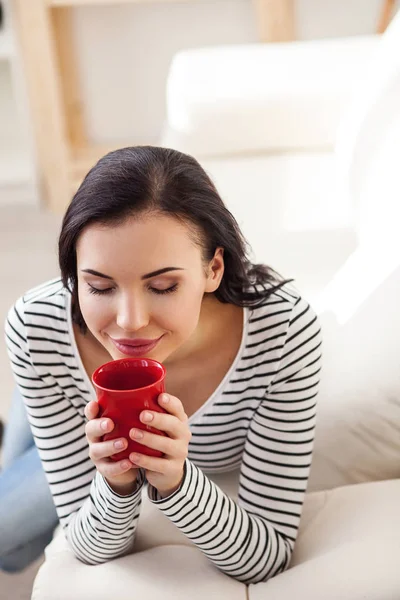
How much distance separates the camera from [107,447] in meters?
0.83

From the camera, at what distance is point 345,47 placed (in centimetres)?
201

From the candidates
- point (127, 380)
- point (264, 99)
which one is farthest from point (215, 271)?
point (264, 99)

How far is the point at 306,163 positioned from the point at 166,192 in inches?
42.6

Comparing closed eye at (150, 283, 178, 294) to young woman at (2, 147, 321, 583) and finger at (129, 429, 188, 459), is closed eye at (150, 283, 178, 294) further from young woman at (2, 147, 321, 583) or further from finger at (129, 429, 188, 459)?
finger at (129, 429, 188, 459)

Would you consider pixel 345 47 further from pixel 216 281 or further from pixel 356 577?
pixel 356 577

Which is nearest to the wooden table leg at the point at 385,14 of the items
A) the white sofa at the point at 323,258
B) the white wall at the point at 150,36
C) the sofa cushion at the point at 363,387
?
the white wall at the point at 150,36

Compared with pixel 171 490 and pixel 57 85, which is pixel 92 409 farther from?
pixel 57 85

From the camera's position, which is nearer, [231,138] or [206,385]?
[206,385]

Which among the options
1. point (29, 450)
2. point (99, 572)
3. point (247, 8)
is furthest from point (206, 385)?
point (247, 8)

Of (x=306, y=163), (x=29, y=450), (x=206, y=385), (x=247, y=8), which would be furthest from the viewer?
(x=247, y=8)

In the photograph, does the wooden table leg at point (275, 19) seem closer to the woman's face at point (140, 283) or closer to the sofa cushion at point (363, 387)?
the sofa cushion at point (363, 387)

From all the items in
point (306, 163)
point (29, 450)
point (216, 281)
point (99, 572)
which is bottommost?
point (29, 450)

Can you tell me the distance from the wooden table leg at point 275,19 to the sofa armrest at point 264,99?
858 mm

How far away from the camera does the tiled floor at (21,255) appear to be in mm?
2449
